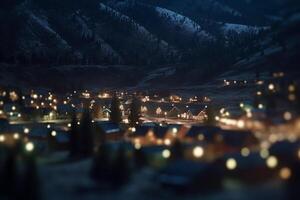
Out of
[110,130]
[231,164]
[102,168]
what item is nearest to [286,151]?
[231,164]

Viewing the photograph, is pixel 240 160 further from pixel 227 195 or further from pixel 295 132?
pixel 295 132

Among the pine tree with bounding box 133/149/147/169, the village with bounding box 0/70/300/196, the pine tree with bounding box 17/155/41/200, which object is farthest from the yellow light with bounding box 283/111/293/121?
the pine tree with bounding box 17/155/41/200

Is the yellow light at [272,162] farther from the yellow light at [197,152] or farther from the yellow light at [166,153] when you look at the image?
the yellow light at [166,153]

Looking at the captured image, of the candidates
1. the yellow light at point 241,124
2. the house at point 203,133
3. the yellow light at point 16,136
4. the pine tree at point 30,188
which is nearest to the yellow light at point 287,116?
the yellow light at point 241,124

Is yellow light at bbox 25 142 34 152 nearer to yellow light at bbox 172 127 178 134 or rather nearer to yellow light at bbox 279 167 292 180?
yellow light at bbox 172 127 178 134

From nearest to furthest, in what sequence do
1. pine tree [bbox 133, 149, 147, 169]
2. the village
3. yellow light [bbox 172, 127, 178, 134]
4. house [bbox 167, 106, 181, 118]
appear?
the village → pine tree [bbox 133, 149, 147, 169] → yellow light [bbox 172, 127, 178, 134] → house [bbox 167, 106, 181, 118]

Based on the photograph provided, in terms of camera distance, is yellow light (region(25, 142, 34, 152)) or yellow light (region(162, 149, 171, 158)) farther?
yellow light (region(25, 142, 34, 152))

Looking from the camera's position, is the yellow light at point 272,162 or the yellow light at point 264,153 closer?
the yellow light at point 272,162

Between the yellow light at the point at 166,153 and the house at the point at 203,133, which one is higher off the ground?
the house at the point at 203,133

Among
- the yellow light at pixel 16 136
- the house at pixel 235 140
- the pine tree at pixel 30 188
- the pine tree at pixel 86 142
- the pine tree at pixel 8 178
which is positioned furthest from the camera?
the yellow light at pixel 16 136

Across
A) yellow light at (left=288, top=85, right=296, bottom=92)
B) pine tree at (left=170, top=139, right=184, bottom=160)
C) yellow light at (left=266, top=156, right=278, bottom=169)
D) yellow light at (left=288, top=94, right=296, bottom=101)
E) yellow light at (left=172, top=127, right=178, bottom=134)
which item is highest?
yellow light at (left=288, top=85, right=296, bottom=92)
